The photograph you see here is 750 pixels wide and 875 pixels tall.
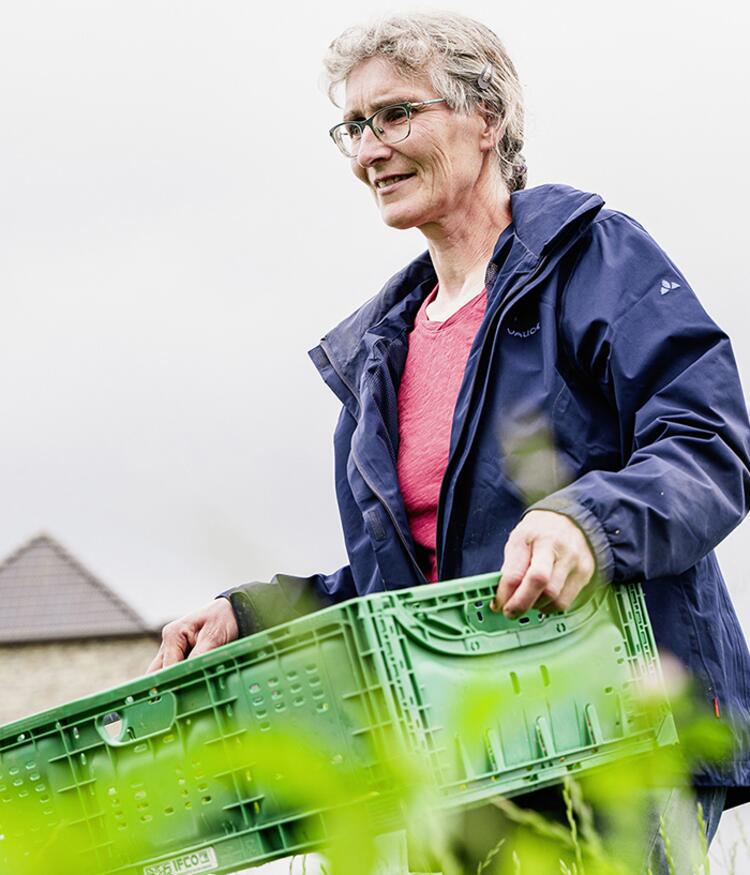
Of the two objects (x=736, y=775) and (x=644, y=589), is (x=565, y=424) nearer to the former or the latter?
(x=644, y=589)

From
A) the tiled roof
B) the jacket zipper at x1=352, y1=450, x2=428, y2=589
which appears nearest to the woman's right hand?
the jacket zipper at x1=352, y1=450, x2=428, y2=589

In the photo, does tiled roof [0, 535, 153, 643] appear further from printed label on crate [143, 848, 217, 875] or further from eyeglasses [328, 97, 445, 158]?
printed label on crate [143, 848, 217, 875]

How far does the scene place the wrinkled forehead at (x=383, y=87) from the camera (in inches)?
118

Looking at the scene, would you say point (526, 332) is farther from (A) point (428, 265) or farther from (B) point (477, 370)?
(A) point (428, 265)

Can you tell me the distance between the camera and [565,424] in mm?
2482

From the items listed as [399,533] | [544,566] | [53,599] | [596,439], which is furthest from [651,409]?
[53,599]

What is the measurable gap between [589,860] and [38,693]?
70.4 ft

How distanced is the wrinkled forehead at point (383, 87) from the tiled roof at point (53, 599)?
838 inches

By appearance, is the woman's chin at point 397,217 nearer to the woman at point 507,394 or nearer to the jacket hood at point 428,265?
the woman at point 507,394

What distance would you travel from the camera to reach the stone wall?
22.7 metres

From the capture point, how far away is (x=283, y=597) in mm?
2889

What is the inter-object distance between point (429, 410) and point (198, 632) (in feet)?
1.97

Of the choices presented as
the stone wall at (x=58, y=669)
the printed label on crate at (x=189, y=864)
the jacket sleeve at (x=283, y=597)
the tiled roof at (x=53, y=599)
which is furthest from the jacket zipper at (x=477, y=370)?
the tiled roof at (x=53, y=599)

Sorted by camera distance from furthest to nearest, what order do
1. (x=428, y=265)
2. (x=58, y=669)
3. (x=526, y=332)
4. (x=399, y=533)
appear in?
(x=58, y=669) < (x=428, y=265) < (x=399, y=533) < (x=526, y=332)
